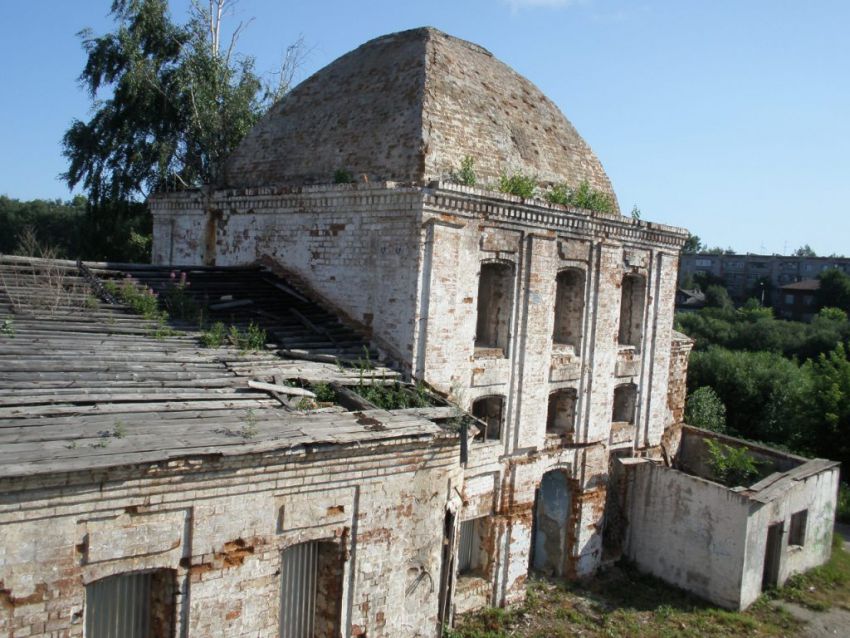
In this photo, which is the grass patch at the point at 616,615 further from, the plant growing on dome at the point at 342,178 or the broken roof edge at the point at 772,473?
the plant growing on dome at the point at 342,178

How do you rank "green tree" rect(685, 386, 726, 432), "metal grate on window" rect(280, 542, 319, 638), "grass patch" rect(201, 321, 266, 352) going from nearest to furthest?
"metal grate on window" rect(280, 542, 319, 638) < "grass patch" rect(201, 321, 266, 352) < "green tree" rect(685, 386, 726, 432)

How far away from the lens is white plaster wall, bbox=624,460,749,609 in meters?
14.2

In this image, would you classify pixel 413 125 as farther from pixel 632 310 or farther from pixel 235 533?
pixel 235 533

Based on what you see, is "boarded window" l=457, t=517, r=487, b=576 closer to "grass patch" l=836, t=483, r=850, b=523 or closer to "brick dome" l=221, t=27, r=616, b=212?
"brick dome" l=221, t=27, r=616, b=212

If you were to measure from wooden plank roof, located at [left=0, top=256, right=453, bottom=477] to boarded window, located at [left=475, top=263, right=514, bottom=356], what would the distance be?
248 centimetres

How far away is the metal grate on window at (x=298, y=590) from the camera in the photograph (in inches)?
346

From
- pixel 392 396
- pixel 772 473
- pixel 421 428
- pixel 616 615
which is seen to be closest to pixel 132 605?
pixel 421 428

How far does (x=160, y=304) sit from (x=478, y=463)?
597cm

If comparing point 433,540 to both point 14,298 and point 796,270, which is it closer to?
point 14,298

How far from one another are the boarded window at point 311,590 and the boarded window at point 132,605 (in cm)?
144

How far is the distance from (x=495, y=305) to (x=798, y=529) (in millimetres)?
9101

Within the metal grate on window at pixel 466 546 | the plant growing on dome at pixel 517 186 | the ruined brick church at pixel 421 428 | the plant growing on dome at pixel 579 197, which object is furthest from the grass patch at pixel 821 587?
the plant growing on dome at pixel 517 186

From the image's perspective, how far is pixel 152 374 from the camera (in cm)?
914

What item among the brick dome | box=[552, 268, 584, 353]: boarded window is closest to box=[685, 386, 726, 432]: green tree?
the brick dome
